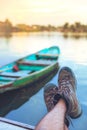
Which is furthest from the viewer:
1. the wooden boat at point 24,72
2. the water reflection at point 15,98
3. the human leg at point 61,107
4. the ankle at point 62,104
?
the wooden boat at point 24,72

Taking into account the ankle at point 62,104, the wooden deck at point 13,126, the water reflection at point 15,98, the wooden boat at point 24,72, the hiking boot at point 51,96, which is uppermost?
the ankle at point 62,104

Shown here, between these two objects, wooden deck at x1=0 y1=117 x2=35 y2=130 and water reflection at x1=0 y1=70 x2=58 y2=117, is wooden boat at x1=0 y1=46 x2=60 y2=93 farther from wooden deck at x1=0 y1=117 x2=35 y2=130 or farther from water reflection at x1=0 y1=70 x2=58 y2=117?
wooden deck at x1=0 y1=117 x2=35 y2=130

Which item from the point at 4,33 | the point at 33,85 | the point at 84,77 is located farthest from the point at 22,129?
the point at 4,33

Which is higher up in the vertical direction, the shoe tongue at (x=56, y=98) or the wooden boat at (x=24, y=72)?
the shoe tongue at (x=56, y=98)

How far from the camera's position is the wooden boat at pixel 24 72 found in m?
4.00

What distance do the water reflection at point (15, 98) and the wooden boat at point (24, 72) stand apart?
12cm

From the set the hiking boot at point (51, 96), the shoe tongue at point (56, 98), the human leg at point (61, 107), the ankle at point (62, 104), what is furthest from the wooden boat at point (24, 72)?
the ankle at point (62, 104)

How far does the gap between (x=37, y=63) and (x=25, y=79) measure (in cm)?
127

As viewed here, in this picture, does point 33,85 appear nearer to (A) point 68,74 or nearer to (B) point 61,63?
(A) point 68,74

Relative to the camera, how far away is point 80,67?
20.4 ft

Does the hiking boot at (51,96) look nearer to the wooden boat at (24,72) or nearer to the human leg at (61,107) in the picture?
the human leg at (61,107)

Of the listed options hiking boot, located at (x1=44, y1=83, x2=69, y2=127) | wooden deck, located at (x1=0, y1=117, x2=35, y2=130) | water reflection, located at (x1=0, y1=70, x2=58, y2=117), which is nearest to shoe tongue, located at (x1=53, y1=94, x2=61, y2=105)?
hiking boot, located at (x1=44, y1=83, x2=69, y2=127)

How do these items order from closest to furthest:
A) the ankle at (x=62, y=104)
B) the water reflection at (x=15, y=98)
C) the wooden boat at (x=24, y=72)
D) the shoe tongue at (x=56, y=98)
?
the ankle at (x=62, y=104) < the shoe tongue at (x=56, y=98) < the water reflection at (x=15, y=98) < the wooden boat at (x=24, y=72)

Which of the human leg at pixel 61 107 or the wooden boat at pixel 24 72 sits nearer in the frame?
the human leg at pixel 61 107
